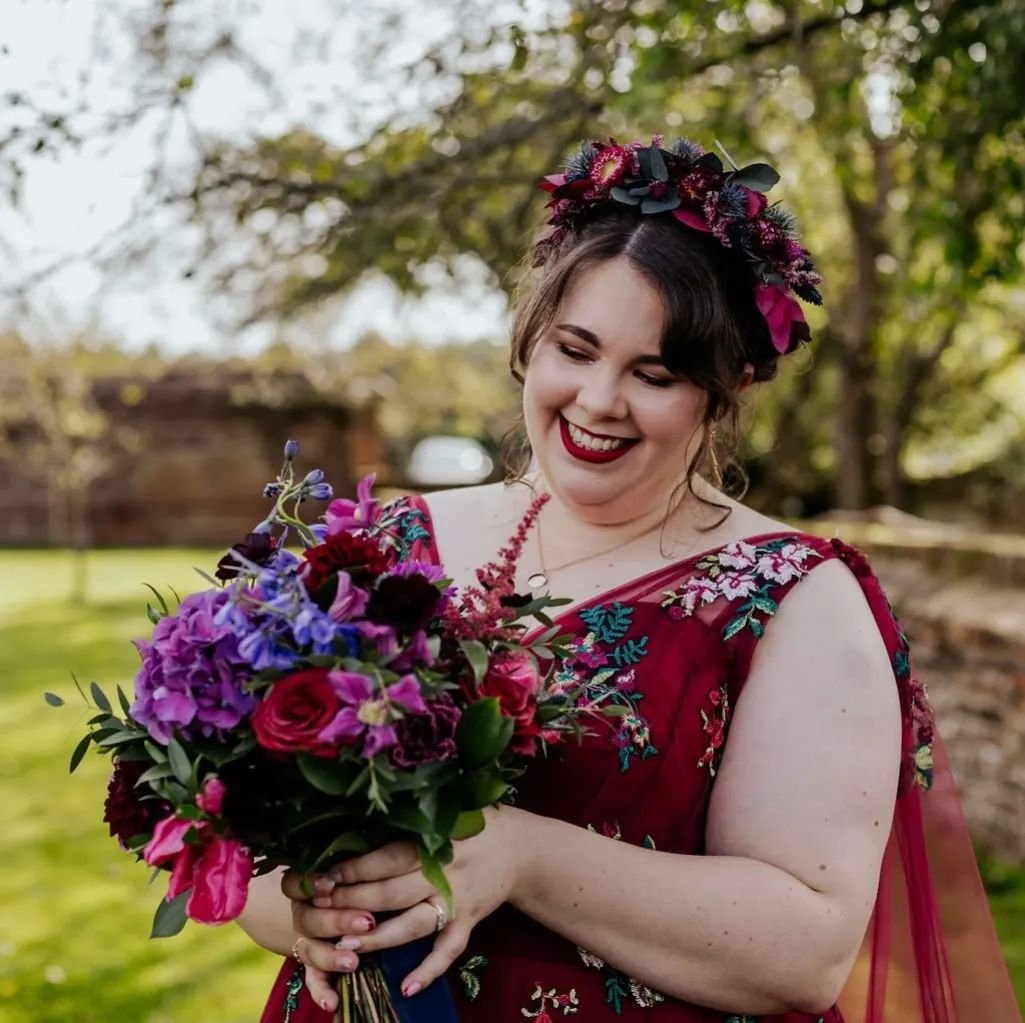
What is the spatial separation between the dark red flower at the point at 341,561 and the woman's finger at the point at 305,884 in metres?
0.40

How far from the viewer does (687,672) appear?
214cm

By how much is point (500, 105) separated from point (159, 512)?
1460cm

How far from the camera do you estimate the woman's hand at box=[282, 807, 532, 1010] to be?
67.6 inches

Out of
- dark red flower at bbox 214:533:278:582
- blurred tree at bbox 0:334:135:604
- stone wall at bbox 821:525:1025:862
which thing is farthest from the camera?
blurred tree at bbox 0:334:135:604

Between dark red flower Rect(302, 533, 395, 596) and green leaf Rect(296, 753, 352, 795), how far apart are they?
0.67 feet

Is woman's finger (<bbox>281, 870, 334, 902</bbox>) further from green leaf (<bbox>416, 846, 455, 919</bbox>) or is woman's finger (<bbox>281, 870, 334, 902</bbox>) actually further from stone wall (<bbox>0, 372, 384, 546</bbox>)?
stone wall (<bbox>0, 372, 384, 546</bbox>)

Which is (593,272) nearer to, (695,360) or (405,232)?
(695,360)

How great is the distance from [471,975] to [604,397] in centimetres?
95

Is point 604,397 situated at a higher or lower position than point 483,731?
higher

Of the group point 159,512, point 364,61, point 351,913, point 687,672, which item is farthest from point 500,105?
point 159,512

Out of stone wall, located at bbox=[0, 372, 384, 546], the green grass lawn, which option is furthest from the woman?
stone wall, located at bbox=[0, 372, 384, 546]

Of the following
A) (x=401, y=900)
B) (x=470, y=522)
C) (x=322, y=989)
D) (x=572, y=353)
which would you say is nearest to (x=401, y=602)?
(x=401, y=900)

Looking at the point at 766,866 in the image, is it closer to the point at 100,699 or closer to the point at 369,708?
the point at 369,708

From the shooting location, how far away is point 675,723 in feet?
6.88
